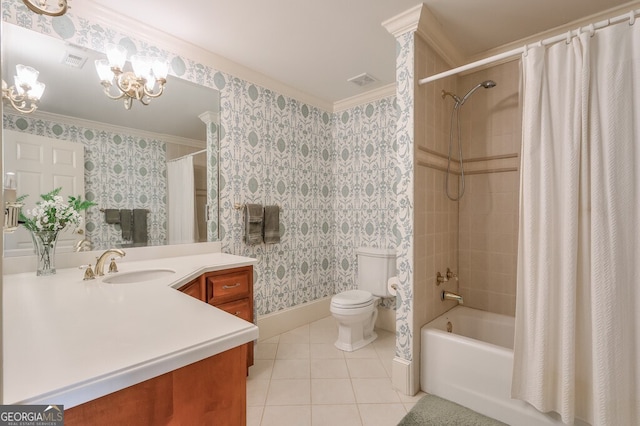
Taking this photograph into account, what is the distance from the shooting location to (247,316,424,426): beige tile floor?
1.68 m

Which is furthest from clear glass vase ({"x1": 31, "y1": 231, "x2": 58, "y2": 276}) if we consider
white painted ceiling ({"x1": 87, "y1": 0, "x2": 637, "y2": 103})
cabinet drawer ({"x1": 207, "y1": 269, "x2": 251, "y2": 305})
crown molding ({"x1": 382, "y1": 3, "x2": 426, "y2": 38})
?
crown molding ({"x1": 382, "y1": 3, "x2": 426, "y2": 38})

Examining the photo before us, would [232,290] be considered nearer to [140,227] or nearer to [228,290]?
[228,290]

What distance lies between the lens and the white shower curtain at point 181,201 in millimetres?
2143

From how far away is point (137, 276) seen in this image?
1.68 metres

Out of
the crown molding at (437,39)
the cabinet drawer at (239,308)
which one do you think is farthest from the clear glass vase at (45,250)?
the crown molding at (437,39)

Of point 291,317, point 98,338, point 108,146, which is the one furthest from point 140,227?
point 291,317

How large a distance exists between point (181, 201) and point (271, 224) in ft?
2.55

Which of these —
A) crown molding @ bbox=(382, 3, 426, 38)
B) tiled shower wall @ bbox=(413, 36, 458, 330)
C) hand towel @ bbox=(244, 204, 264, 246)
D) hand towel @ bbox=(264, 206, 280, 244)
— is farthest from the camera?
hand towel @ bbox=(264, 206, 280, 244)

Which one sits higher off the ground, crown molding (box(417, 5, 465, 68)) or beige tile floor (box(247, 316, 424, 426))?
crown molding (box(417, 5, 465, 68))

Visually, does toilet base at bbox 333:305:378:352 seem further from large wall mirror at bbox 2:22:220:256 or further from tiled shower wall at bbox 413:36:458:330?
large wall mirror at bbox 2:22:220:256

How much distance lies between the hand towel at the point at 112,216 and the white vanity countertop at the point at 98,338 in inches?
27.1

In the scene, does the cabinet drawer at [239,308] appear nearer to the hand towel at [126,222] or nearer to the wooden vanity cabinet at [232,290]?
the wooden vanity cabinet at [232,290]

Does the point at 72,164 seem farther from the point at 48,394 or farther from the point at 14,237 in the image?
the point at 48,394

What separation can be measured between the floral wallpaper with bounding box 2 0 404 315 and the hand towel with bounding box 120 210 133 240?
0.63 meters
